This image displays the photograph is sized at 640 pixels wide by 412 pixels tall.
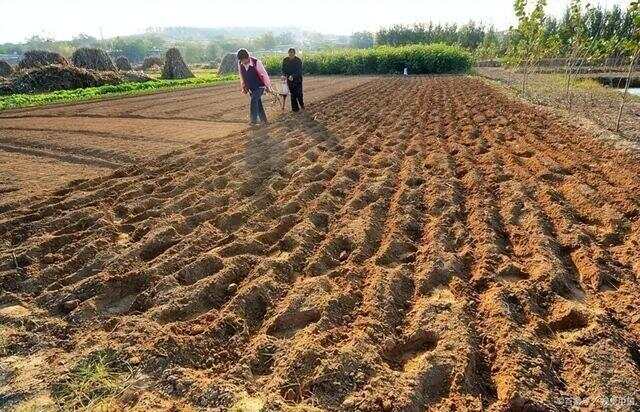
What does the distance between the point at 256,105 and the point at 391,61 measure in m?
25.6

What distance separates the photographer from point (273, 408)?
2.44m

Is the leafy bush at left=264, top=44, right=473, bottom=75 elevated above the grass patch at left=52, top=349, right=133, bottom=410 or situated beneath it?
elevated above

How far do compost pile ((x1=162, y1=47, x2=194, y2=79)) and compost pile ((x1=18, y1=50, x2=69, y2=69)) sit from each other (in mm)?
6732

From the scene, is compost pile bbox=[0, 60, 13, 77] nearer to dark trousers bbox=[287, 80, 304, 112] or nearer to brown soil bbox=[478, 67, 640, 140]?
dark trousers bbox=[287, 80, 304, 112]

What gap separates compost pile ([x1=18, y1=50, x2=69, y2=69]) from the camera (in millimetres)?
26688

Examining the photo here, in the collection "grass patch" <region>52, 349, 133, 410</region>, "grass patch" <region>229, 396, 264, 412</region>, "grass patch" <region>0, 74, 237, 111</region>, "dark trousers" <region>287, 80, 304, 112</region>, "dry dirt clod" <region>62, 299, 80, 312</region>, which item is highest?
"dark trousers" <region>287, 80, 304, 112</region>

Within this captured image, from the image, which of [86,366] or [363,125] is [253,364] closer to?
[86,366]

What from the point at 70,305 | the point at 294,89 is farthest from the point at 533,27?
the point at 70,305

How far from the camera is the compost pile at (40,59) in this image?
87.6 ft

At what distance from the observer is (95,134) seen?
10148 millimetres

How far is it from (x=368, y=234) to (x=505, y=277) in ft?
4.27

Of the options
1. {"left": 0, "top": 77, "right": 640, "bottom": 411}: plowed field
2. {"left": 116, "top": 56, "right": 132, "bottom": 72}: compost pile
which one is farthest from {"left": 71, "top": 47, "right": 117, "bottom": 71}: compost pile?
{"left": 0, "top": 77, "right": 640, "bottom": 411}: plowed field

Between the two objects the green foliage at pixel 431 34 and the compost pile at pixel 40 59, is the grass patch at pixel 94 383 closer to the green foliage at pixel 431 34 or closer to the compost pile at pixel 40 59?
the compost pile at pixel 40 59

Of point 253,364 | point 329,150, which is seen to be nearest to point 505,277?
point 253,364
